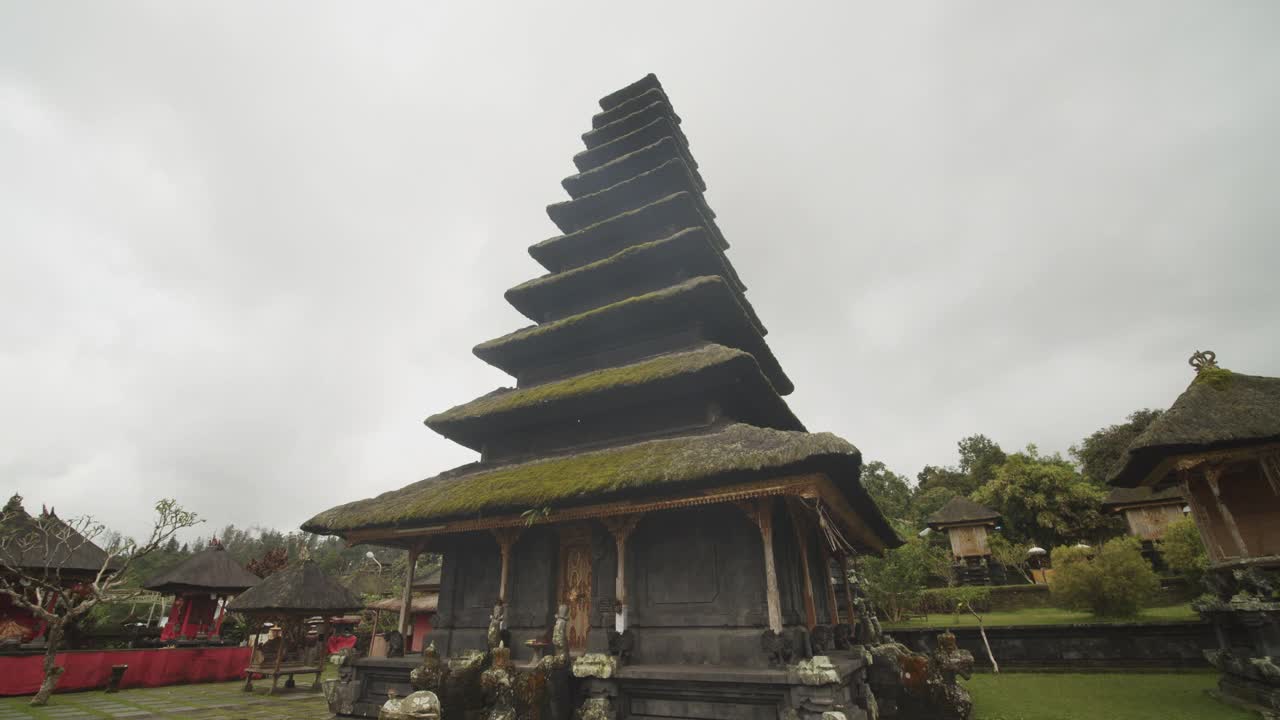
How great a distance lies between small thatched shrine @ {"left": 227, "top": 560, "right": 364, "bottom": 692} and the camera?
716 inches

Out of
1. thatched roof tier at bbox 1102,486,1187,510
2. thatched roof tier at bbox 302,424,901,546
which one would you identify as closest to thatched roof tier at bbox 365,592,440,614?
thatched roof tier at bbox 302,424,901,546

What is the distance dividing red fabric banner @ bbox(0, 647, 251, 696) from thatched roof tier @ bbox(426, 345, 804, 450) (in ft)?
49.5

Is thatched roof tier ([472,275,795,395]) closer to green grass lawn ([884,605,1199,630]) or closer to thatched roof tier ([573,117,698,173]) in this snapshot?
thatched roof tier ([573,117,698,173])

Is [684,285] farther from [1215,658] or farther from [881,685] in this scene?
[1215,658]

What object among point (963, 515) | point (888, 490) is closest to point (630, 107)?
point (963, 515)

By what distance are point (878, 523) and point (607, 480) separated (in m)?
8.61

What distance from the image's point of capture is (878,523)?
14875 mm

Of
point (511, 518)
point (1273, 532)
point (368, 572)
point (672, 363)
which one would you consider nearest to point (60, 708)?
point (511, 518)

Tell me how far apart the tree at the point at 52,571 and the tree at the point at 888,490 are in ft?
164

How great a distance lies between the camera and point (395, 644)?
1280cm

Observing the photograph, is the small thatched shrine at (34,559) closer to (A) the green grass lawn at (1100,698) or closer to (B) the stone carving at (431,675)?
(B) the stone carving at (431,675)

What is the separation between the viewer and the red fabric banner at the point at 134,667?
16950 millimetres

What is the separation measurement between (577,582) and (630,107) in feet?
56.7

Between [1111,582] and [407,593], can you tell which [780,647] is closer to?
[407,593]
